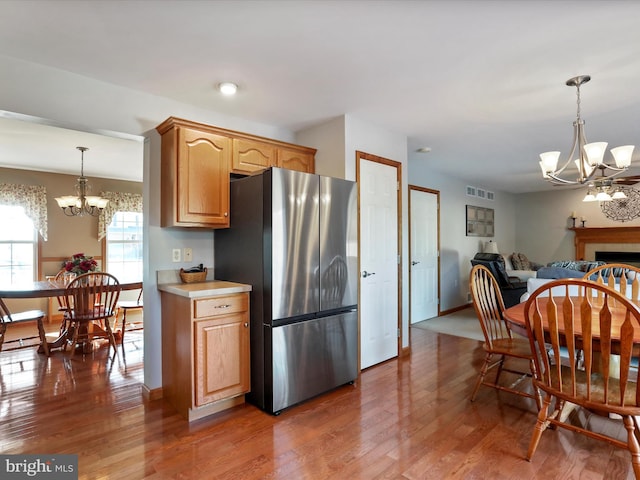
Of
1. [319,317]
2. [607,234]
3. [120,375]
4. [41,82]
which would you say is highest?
[41,82]

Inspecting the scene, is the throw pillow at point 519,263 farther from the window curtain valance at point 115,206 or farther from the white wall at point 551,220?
the window curtain valance at point 115,206

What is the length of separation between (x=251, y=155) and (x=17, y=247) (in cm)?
482

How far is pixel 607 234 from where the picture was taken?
6930mm

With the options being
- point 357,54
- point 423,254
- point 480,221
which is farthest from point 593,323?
point 480,221

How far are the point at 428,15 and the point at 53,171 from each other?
6106mm

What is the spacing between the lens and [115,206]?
624cm

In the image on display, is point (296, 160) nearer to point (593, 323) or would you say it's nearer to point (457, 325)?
point (593, 323)

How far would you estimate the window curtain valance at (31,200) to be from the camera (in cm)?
523

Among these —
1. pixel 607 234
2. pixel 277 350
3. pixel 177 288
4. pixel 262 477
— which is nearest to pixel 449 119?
pixel 277 350

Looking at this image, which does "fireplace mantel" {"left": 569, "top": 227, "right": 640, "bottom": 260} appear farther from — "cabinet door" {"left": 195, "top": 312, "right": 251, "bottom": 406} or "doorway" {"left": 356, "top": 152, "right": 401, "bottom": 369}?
"cabinet door" {"left": 195, "top": 312, "right": 251, "bottom": 406}

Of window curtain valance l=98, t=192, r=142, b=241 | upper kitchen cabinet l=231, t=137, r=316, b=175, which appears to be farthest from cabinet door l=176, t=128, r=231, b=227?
window curtain valance l=98, t=192, r=142, b=241

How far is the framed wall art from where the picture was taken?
677cm

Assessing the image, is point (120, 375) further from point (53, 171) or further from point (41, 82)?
point (53, 171)

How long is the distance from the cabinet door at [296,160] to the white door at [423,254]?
7.36ft
